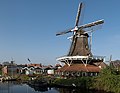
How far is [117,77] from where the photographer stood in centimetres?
3722

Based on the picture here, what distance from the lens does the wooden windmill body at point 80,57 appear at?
49.3 meters

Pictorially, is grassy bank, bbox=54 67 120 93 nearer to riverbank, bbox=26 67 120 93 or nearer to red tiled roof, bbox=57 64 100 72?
riverbank, bbox=26 67 120 93

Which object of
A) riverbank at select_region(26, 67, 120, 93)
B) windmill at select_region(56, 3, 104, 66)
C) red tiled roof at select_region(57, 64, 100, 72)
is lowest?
riverbank at select_region(26, 67, 120, 93)

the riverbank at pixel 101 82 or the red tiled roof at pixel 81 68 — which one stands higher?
the red tiled roof at pixel 81 68

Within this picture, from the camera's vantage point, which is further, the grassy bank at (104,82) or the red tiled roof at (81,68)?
the red tiled roof at (81,68)

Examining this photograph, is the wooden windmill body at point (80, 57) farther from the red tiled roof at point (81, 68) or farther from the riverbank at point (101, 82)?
the riverbank at point (101, 82)

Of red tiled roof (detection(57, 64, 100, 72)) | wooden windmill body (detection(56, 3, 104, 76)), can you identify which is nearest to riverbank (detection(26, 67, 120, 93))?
red tiled roof (detection(57, 64, 100, 72))

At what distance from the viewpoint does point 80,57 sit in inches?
1955

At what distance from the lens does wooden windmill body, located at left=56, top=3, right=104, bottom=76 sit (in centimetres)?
4933

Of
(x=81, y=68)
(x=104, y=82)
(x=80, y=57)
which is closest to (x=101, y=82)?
(x=104, y=82)

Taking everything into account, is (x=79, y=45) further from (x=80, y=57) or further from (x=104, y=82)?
(x=104, y=82)

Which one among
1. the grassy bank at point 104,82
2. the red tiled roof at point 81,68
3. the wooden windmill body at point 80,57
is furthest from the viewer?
the wooden windmill body at point 80,57

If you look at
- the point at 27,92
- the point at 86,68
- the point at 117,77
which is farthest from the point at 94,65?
the point at 27,92

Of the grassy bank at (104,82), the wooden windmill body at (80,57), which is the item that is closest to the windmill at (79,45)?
the wooden windmill body at (80,57)
